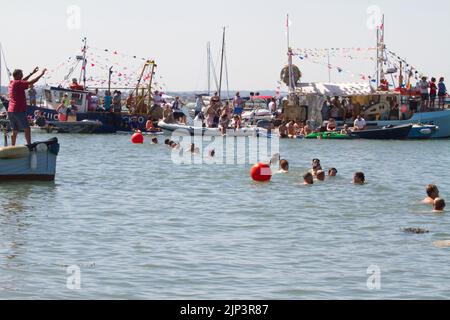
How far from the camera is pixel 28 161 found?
24188mm

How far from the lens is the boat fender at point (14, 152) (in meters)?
23.3

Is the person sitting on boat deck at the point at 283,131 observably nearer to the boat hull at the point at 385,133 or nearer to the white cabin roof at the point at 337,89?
Result: the boat hull at the point at 385,133

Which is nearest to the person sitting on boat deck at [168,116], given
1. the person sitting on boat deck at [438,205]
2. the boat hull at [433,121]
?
the boat hull at [433,121]

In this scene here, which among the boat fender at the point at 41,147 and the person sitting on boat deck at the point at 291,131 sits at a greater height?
the boat fender at the point at 41,147

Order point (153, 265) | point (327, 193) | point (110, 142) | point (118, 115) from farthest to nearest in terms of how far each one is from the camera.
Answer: point (118, 115)
point (110, 142)
point (327, 193)
point (153, 265)

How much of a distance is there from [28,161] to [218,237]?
816 cm

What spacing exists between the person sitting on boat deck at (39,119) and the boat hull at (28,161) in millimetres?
27186

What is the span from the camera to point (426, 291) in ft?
43.9

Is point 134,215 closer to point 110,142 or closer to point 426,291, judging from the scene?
point 426,291

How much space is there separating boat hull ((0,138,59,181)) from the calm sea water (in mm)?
298

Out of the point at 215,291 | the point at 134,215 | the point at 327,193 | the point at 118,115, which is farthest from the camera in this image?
the point at 118,115

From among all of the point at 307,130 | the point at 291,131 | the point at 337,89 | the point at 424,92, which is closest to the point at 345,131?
the point at 307,130

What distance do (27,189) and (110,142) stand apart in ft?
79.9
